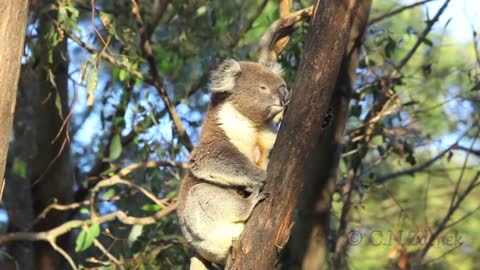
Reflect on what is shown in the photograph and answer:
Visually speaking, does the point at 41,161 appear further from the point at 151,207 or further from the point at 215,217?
the point at 215,217

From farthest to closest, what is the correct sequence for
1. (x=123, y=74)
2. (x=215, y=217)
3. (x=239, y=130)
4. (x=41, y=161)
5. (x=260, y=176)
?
(x=41, y=161)
(x=123, y=74)
(x=239, y=130)
(x=215, y=217)
(x=260, y=176)

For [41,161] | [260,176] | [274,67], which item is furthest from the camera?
[41,161]

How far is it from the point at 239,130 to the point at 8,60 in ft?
5.32

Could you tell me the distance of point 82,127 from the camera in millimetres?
7188

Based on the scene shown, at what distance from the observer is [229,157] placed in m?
4.25

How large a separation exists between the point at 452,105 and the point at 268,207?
4.06 metres

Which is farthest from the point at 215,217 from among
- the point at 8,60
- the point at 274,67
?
the point at 8,60

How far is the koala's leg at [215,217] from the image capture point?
410 cm

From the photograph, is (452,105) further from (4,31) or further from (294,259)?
(4,31)

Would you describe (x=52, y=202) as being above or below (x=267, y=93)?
below

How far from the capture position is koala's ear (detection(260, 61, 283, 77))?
4.97 meters

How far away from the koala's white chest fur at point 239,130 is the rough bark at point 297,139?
1.07m

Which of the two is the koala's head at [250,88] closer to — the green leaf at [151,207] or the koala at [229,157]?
the koala at [229,157]

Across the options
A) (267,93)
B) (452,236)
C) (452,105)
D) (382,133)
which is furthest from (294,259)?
(452,105)
